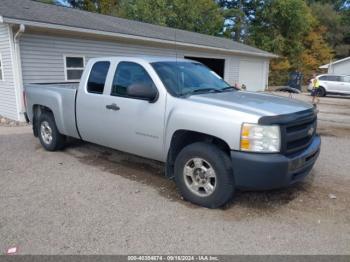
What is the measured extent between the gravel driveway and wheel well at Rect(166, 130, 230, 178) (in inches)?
17.9

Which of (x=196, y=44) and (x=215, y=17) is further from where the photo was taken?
(x=215, y=17)

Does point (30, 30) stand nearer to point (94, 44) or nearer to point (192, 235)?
point (94, 44)

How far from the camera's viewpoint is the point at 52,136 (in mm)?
6602

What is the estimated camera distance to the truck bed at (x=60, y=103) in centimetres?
593

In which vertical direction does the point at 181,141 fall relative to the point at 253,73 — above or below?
below

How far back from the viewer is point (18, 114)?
34.2ft

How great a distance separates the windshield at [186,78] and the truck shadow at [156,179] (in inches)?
57.8

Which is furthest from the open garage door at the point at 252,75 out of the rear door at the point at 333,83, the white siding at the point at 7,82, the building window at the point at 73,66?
the white siding at the point at 7,82

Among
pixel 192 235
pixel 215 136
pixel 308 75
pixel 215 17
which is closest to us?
pixel 192 235

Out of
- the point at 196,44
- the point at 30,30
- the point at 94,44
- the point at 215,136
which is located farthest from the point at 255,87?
the point at 215,136

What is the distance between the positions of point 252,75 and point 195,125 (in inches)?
869

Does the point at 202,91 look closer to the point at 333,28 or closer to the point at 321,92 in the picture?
the point at 321,92

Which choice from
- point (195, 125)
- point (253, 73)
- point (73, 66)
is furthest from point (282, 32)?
point (195, 125)

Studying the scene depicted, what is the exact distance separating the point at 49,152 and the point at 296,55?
37301mm
